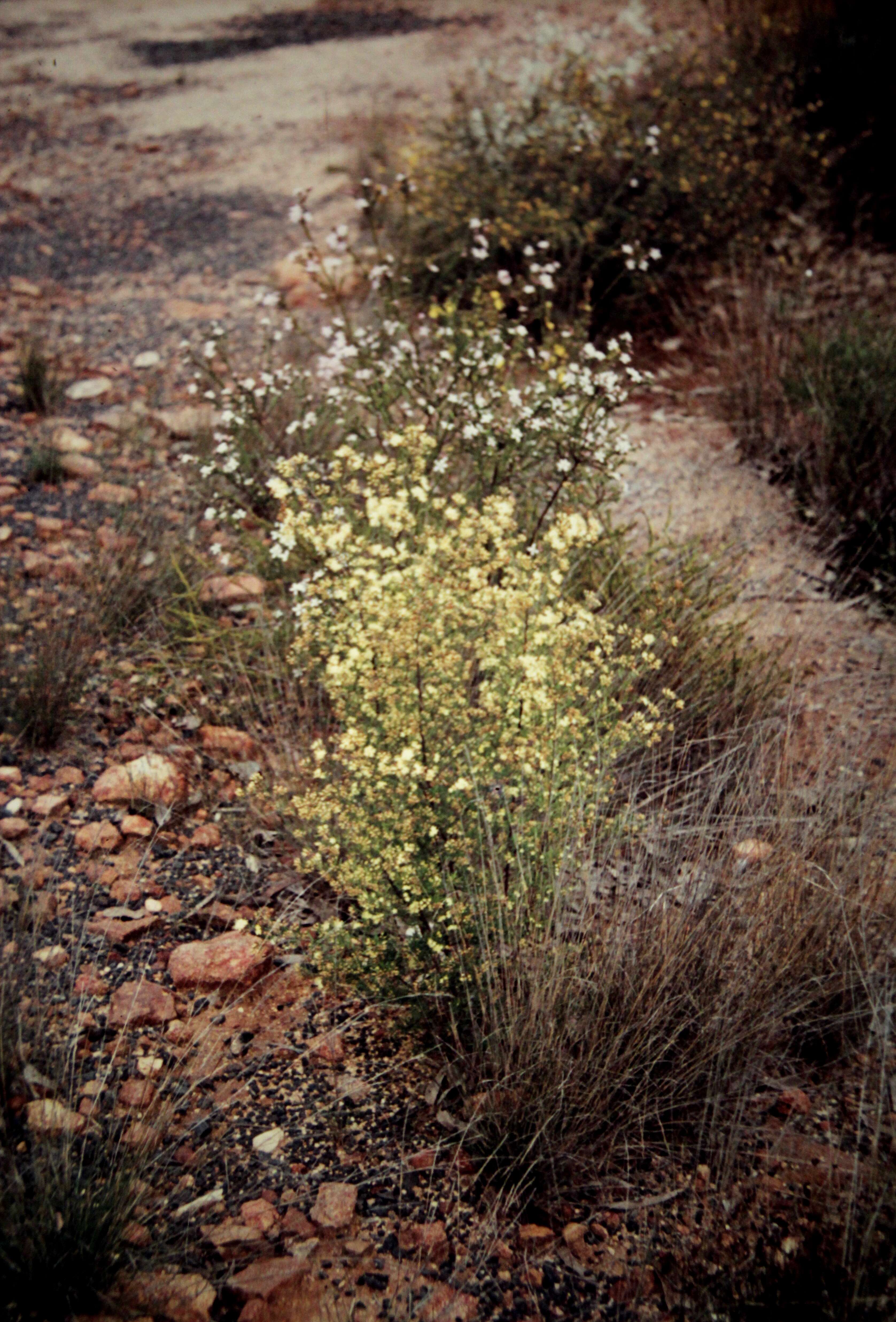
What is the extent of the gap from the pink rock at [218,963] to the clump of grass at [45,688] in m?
0.90

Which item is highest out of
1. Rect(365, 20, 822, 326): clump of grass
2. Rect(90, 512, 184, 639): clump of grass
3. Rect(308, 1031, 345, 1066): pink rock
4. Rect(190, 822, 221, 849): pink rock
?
Rect(365, 20, 822, 326): clump of grass

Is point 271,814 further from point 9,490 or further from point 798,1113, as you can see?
point 9,490

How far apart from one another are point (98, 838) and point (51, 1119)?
87 centimetres

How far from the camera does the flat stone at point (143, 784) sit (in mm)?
2453

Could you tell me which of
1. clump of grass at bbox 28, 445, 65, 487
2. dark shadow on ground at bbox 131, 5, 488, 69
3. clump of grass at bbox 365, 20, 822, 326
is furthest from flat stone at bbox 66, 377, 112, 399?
dark shadow on ground at bbox 131, 5, 488, 69

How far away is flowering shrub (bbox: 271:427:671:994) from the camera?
1.78 m

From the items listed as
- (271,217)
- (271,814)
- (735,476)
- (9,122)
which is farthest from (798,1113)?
(9,122)

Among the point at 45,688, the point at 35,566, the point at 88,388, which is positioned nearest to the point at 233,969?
the point at 45,688

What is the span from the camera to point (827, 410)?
3928 millimetres

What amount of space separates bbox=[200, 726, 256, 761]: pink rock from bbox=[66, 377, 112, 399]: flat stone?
2596mm

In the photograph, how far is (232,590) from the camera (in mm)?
3299

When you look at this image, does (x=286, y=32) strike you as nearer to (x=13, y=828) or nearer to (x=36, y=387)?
(x=36, y=387)

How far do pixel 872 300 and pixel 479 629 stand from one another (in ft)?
12.9

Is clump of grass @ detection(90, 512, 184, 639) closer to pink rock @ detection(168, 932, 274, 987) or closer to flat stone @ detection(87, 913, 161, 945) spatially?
flat stone @ detection(87, 913, 161, 945)
